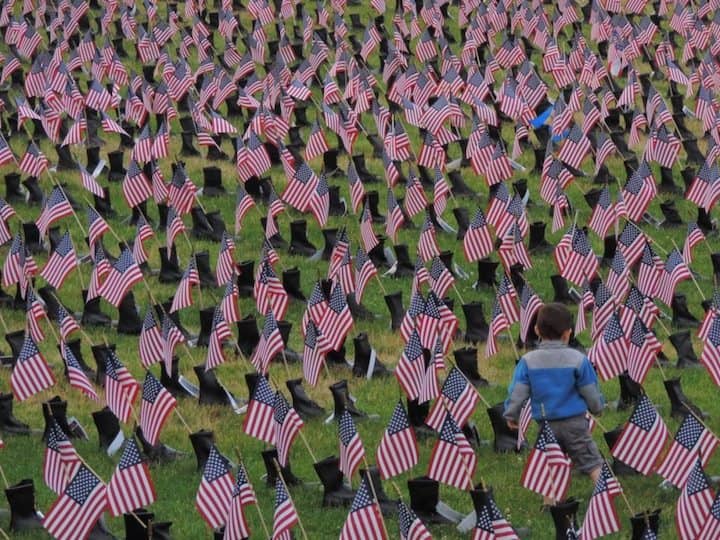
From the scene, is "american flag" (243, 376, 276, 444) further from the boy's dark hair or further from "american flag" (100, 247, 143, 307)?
"american flag" (100, 247, 143, 307)

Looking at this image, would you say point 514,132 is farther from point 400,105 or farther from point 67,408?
point 67,408

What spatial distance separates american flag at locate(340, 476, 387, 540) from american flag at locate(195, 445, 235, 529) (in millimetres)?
1096

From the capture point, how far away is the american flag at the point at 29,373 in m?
14.8

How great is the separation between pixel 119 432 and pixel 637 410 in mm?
4491

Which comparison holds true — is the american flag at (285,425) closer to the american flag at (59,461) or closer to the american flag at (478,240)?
the american flag at (59,461)

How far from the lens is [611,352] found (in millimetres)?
14938

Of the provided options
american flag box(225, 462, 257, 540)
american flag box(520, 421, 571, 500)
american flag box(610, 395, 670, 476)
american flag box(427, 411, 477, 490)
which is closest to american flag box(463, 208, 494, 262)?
american flag box(610, 395, 670, 476)

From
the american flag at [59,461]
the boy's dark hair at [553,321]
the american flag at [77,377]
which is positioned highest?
the boy's dark hair at [553,321]

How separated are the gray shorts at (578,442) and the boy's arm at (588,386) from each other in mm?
171

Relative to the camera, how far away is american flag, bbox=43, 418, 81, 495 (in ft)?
41.5

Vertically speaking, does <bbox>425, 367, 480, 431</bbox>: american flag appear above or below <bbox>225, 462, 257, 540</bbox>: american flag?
above

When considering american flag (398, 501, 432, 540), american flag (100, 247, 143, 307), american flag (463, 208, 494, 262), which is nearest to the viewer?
american flag (398, 501, 432, 540)

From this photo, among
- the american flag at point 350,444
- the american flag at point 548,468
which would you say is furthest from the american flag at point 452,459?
the american flag at point 350,444

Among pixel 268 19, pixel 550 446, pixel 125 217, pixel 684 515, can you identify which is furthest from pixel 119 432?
pixel 268 19
